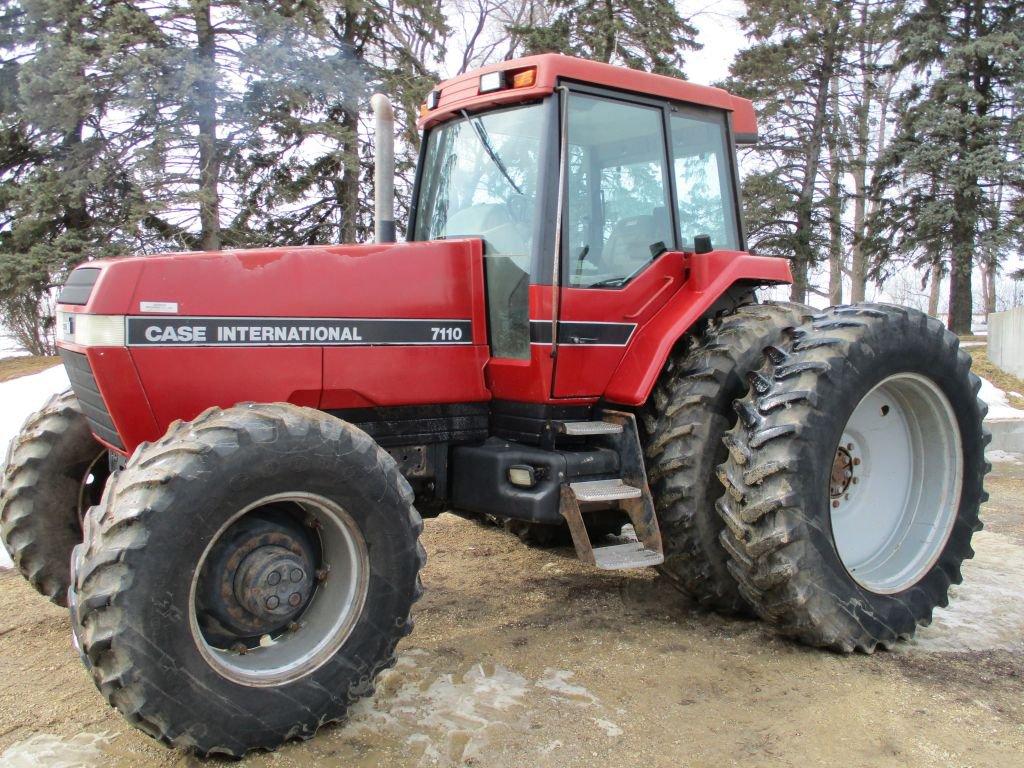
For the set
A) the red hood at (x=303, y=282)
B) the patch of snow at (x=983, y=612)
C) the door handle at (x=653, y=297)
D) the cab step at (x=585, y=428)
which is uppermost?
the red hood at (x=303, y=282)

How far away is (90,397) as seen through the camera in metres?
3.55

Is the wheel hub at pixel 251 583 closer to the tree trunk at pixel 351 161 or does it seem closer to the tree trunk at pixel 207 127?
the tree trunk at pixel 207 127

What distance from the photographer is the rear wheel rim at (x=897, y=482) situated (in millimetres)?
4434

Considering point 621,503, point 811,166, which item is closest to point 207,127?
point 621,503

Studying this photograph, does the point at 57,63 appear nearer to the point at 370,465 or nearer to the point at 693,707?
the point at 370,465

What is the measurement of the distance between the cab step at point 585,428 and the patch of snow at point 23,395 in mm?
6528

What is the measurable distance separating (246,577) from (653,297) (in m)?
2.30

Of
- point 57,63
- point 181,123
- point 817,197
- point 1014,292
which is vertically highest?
point 57,63

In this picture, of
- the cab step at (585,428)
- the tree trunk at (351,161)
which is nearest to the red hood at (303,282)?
the cab step at (585,428)

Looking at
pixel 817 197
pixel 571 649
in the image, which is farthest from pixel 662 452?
pixel 817 197

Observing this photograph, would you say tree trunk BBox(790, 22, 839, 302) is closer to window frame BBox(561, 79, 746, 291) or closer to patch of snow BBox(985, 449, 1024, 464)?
patch of snow BBox(985, 449, 1024, 464)

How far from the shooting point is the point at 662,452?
4.16m

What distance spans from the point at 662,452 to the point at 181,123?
12.6 meters

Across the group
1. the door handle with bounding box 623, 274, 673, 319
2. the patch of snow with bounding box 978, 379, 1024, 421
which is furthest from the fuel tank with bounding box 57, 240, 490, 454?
the patch of snow with bounding box 978, 379, 1024, 421
